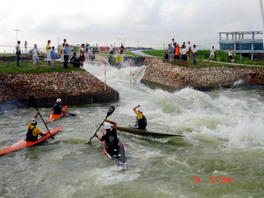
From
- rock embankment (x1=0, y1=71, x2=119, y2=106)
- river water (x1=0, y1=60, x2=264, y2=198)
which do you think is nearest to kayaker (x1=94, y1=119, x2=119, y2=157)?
river water (x1=0, y1=60, x2=264, y2=198)

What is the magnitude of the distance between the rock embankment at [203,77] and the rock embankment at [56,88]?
6005 millimetres

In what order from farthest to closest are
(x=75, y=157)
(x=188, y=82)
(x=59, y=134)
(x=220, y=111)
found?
1. (x=188, y=82)
2. (x=220, y=111)
3. (x=59, y=134)
4. (x=75, y=157)

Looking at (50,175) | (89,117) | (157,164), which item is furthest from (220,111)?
(50,175)

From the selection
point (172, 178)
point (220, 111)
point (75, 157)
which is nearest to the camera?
point (172, 178)

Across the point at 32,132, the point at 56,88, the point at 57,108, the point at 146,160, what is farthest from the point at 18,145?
the point at 56,88

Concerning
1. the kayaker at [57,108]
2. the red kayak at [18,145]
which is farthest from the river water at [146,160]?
the kayaker at [57,108]

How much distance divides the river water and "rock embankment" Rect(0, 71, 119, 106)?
1115mm

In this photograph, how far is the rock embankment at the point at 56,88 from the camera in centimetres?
1478

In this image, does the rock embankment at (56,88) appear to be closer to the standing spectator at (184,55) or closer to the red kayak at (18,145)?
the red kayak at (18,145)

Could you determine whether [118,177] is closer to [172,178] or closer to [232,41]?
[172,178]

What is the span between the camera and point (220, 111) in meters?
14.9

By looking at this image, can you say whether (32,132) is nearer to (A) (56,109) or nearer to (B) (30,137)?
(B) (30,137)

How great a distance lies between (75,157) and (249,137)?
6146mm

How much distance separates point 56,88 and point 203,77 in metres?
11.8
